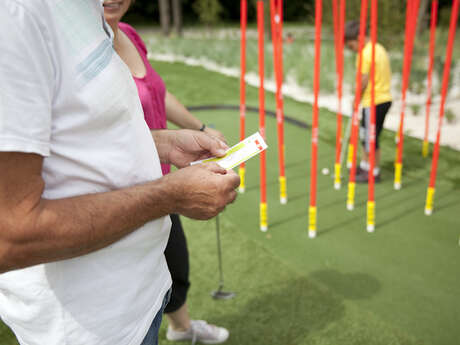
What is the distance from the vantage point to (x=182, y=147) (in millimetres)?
1223

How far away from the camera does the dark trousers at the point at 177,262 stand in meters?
1.78

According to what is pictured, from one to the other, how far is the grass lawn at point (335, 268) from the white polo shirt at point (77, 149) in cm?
143

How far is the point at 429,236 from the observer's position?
3.05 metres

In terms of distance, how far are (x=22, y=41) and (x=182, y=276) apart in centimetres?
144

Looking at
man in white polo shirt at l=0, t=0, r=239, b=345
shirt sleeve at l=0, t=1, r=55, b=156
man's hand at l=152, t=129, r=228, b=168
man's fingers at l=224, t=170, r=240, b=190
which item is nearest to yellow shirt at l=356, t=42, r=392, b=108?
man's hand at l=152, t=129, r=228, b=168

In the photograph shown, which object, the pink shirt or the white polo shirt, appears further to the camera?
the pink shirt

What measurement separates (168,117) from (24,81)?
1.37 meters

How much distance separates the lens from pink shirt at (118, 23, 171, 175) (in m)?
1.59

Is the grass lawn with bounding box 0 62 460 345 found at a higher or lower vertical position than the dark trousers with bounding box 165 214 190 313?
lower

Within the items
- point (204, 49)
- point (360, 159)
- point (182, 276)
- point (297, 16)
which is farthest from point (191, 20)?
point (182, 276)

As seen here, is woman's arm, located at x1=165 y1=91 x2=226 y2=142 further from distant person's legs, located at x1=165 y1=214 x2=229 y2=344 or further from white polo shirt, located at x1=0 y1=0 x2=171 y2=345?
white polo shirt, located at x1=0 y1=0 x2=171 y2=345

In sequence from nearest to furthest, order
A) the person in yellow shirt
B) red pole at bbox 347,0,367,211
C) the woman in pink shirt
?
the woman in pink shirt
red pole at bbox 347,0,367,211
the person in yellow shirt

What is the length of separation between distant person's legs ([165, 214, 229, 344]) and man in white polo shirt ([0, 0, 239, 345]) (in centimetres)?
82

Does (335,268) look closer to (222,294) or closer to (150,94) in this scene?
(222,294)
